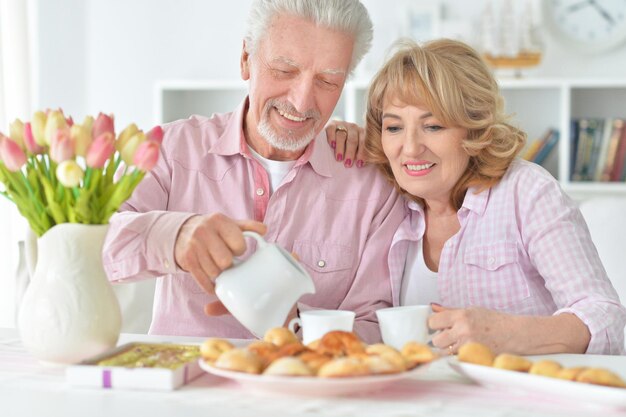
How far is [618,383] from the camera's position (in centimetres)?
114

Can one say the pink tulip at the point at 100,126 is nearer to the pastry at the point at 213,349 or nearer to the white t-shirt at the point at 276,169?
the pastry at the point at 213,349

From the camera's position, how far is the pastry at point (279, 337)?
128cm

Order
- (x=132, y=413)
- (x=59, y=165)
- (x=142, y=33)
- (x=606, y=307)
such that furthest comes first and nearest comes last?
1. (x=142, y=33)
2. (x=606, y=307)
3. (x=59, y=165)
4. (x=132, y=413)

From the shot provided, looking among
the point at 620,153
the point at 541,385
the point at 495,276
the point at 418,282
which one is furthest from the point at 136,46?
the point at 541,385

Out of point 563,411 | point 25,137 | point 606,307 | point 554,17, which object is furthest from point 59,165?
point 554,17

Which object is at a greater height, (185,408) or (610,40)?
(610,40)

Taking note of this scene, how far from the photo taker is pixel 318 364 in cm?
117

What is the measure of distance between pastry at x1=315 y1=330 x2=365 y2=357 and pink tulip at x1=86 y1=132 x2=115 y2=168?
1.31 ft

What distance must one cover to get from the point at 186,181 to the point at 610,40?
2.72m

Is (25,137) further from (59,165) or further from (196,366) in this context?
(196,366)

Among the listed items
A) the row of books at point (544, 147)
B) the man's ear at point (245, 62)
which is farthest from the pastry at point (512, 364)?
the row of books at point (544, 147)

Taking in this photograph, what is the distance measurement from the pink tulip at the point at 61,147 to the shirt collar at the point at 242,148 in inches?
31.1

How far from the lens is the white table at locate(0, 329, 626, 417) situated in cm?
111

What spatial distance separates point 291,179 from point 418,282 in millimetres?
366
